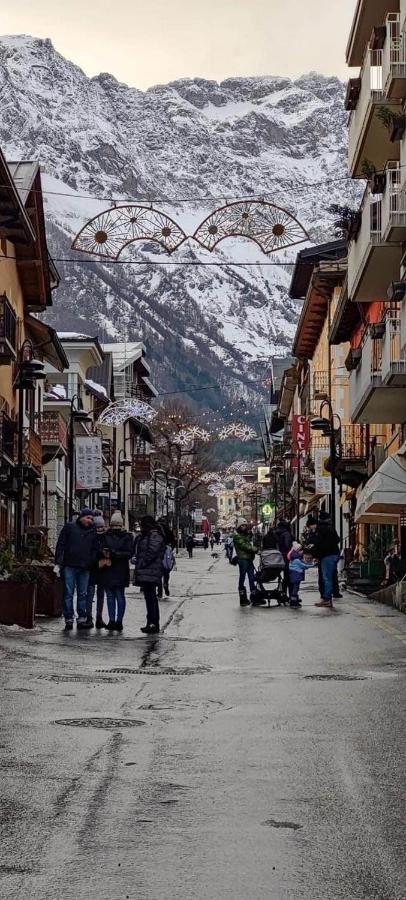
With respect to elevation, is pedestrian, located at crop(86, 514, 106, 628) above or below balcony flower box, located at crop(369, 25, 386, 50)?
below

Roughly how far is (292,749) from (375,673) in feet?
17.5

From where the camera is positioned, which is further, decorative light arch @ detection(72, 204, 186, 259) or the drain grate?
decorative light arch @ detection(72, 204, 186, 259)

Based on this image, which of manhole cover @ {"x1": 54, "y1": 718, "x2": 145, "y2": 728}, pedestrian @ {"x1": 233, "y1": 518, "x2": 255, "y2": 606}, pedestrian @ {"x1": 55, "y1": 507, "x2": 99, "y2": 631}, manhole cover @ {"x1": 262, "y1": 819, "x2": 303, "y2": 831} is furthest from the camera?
pedestrian @ {"x1": 233, "y1": 518, "x2": 255, "y2": 606}

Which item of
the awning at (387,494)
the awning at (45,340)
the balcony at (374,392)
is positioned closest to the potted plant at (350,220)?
the balcony at (374,392)

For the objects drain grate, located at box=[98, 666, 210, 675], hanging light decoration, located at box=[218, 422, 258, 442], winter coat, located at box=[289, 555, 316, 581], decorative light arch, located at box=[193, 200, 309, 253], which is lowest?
drain grate, located at box=[98, 666, 210, 675]

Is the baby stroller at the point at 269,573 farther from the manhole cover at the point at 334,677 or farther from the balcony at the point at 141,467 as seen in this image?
the balcony at the point at 141,467

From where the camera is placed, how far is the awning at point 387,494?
103 ft

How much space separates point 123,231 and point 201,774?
1651cm

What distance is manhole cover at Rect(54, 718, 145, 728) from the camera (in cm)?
1094

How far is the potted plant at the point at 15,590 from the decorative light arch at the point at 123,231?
5.89 m

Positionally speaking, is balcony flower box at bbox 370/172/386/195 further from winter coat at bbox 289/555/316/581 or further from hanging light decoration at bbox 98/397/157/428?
hanging light decoration at bbox 98/397/157/428

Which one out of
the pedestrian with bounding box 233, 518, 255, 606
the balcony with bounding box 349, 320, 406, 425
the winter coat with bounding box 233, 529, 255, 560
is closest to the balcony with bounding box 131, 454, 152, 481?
the balcony with bounding box 349, 320, 406, 425

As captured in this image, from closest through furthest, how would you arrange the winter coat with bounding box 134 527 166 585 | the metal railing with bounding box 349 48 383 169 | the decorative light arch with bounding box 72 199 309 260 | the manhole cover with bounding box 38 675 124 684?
the manhole cover with bounding box 38 675 124 684 < the winter coat with bounding box 134 527 166 585 < the decorative light arch with bounding box 72 199 309 260 < the metal railing with bounding box 349 48 383 169

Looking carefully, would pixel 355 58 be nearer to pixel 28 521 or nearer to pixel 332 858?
pixel 28 521
